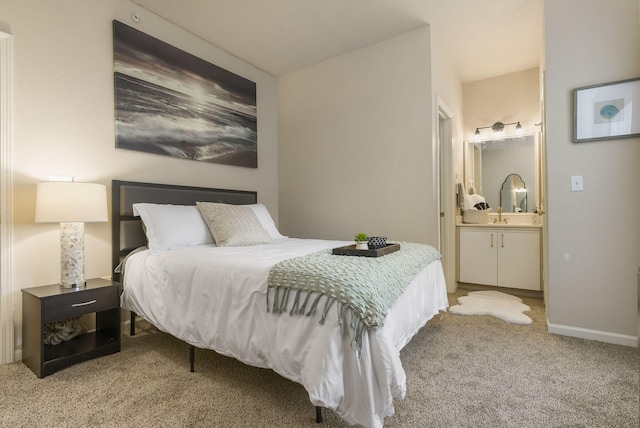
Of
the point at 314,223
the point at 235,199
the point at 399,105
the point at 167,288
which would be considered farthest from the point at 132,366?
the point at 399,105

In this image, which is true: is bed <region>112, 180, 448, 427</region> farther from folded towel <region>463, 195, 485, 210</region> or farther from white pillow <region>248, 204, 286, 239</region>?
folded towel <region>463, 195, 485, 210</region>

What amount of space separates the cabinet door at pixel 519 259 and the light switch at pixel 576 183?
1.30 metres

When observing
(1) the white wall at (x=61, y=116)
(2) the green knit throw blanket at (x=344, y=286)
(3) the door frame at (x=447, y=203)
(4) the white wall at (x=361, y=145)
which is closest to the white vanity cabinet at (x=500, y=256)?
(3) the door frame at (x=447, y=203)

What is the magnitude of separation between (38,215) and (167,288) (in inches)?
35.7

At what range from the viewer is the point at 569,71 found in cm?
249

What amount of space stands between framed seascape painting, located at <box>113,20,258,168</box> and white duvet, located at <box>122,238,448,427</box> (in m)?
1.17

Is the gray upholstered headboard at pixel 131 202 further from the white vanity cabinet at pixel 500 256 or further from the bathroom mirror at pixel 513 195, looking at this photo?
the bathroom mirror at pixel 513 195

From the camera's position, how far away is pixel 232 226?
2711 mm

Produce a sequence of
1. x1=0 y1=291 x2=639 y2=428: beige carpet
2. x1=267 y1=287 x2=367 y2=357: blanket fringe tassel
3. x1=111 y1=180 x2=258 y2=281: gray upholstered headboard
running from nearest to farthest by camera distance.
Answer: x1=267 y1=287 x2=367 y2=357: blanket fringe tassel → x1=0 y1=291 x2=639 y2=428: beige carpet → x1=111 y1=180 x2=258 y2=281: gray upholstered headboard

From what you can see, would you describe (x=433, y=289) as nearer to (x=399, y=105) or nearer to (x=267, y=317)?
(x=267, y=317)

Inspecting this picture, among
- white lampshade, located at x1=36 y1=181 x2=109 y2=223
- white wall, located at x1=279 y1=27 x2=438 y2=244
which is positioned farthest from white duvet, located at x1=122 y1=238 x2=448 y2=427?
white wall, located at x1=279 y1=27 x2=438 y2=244

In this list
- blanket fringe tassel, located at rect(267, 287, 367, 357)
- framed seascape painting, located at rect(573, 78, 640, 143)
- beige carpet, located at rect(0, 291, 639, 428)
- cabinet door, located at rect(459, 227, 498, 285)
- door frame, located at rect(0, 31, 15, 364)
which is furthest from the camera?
cabinet door, located at rect(459, 227, 498, 285)

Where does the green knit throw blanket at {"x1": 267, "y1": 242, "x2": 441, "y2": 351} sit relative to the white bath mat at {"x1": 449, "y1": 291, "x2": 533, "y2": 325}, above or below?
above

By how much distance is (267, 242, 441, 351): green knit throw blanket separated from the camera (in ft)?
4.45
